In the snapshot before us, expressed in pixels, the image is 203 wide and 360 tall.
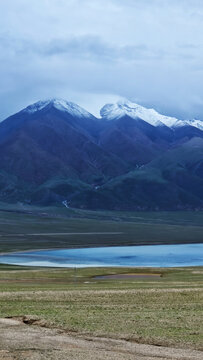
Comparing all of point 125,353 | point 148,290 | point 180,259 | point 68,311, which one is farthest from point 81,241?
point 125,353

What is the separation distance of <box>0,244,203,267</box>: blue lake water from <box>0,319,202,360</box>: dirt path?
76535mm

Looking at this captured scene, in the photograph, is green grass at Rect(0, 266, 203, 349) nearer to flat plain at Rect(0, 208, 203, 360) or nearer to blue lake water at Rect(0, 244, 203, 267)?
flat plain at Rect(0, 208, 203, 360)

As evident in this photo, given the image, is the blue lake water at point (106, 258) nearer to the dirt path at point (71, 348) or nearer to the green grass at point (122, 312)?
the green grass at point (122, 312)

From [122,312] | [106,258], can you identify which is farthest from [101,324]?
[106,258]

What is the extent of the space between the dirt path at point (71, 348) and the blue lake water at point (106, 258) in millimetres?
76535

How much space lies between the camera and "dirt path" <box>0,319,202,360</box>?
2616 cm

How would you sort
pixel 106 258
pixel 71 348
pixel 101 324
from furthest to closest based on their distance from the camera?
1. pixel 106 258
2. pixel 101 324
3. pixel 71 348

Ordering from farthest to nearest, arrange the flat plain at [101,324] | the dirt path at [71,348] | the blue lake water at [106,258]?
1. the blue lake water at [106,258]
2. the flat plain at [101,324]
3. the dirt path at [71,348]

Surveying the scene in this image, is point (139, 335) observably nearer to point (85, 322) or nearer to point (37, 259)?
point (85, 322)

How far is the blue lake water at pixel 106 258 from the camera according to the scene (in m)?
113

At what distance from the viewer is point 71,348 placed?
28.1 m

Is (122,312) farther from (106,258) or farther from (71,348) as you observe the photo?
(106,258)

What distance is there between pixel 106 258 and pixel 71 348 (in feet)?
331

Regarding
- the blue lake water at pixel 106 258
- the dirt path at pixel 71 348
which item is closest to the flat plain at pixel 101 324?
the dirt path at pixel 71 348
